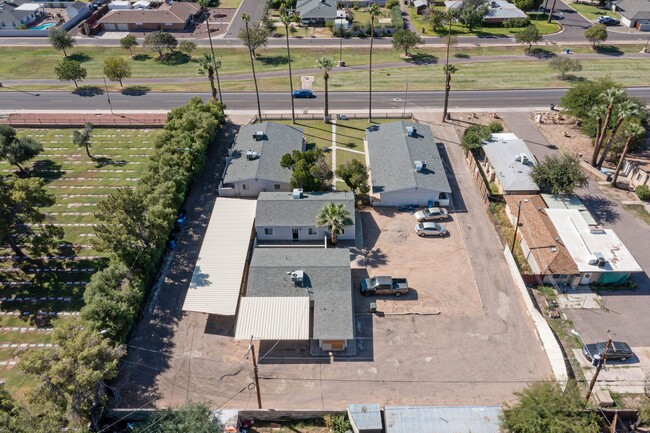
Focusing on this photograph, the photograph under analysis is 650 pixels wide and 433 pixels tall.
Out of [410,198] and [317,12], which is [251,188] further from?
[317,12]

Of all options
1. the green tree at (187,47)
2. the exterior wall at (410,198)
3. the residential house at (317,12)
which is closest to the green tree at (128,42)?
the green tree at (187,47)

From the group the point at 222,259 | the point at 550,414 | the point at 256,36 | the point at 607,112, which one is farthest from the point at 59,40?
the point at 550,414

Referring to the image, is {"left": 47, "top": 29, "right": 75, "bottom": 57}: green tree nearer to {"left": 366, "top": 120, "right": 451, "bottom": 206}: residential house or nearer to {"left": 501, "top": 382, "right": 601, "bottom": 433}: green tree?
{"left": 366, "top": 120, "right": 451, "bottom": 206}: residential house

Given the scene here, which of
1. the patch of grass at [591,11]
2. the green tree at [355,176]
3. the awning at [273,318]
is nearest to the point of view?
the awning at [273,318]

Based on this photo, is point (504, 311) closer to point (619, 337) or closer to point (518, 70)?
point (619, 337)

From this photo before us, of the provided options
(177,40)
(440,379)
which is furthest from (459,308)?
(177,40)

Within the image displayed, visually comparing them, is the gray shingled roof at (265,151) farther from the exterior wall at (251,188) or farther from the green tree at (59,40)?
the green tree at (59,40)
